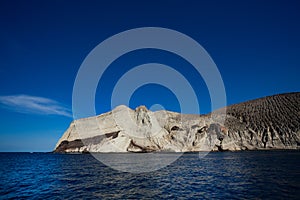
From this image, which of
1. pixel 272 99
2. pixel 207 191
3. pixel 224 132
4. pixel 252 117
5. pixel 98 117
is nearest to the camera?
pixel 207 191

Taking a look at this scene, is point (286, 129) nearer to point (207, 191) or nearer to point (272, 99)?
point (272, 99)

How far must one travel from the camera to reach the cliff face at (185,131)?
293 ft

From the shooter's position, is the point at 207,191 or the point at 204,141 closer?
the point at 207,191

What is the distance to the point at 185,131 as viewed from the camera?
91.7m

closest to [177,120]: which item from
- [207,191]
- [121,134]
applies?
[121,134]

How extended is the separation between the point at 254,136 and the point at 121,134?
58.1m

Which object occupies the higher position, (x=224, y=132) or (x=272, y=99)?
(x=272, y=99)

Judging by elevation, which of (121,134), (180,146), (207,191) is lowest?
(207,191)

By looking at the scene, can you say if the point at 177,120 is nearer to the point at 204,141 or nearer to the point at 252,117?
the point at 204,141

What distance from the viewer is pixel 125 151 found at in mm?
92500

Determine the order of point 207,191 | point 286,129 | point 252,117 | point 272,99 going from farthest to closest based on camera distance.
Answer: point 272,99, point 252,117, point 286,129, point 207,191

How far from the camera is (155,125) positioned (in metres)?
97.9

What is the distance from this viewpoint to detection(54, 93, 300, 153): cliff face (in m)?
89.4

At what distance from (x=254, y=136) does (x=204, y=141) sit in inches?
911
